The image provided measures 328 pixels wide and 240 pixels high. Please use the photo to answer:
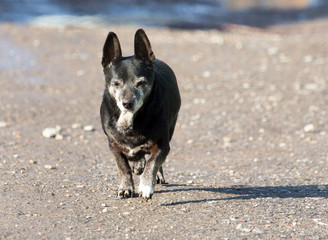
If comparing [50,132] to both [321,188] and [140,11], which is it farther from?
[140,11]

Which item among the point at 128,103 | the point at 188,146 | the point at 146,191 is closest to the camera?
the point at 128,103

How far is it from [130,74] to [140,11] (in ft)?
73.7

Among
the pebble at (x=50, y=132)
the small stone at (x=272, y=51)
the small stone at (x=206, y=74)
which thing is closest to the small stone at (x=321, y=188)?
the pebble at (x=50, y=132)

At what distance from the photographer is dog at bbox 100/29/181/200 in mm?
5547

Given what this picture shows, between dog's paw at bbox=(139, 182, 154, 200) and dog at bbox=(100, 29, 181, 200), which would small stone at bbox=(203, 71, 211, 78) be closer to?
dog at bbox=(100, 29, 181, 200)

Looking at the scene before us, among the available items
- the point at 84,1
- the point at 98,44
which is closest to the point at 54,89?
the point at 98,44

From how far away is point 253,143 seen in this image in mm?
9000

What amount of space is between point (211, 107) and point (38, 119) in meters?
3.09

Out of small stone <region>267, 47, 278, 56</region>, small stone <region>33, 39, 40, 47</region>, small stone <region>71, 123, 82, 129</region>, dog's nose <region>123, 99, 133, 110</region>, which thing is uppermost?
dog's nose <region>123, 99, 133, 110</region>

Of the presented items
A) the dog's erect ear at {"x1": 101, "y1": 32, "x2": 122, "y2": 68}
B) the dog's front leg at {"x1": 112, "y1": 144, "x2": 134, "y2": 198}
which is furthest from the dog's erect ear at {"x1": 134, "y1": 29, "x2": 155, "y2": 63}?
the dog's front leg at {"x1": 112, "y1": 144, "x2": 134, "y2": 198}

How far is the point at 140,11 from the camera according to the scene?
27.6m

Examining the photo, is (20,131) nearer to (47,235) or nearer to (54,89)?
(54,89)

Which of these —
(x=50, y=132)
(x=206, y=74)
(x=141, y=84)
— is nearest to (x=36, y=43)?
(x=206, y=74)

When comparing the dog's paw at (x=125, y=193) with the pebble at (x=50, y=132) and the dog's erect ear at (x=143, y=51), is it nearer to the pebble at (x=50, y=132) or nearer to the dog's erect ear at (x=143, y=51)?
the dog's erect ear at (x=143, y=51)
